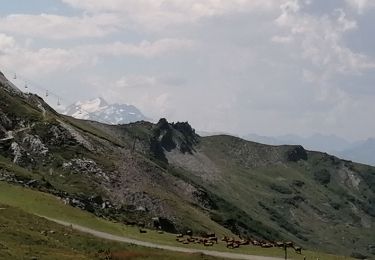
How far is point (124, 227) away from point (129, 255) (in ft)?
85.9

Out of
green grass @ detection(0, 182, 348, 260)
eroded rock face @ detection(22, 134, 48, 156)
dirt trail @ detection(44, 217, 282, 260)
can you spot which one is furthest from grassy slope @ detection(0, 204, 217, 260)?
eroded rock face @ detection(22, 134, 48, 156)

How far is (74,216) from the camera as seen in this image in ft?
278

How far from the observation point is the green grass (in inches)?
3214

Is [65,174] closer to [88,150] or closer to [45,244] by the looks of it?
[88,150]

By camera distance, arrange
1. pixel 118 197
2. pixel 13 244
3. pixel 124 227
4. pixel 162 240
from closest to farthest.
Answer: pixel 13 244 → pixel 162 240 → pixel 124 227 → pixel 118 197

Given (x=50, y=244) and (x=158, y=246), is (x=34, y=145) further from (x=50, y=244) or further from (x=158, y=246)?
(x=50, y=244)

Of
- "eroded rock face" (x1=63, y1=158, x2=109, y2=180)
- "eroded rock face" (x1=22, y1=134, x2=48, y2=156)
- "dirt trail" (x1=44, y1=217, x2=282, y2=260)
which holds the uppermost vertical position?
"eroded rock face" (x1=22, y1=134, x2=48, y2=156)

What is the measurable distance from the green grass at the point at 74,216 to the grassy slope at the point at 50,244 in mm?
9999

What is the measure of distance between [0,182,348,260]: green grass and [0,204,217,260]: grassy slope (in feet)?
32.8

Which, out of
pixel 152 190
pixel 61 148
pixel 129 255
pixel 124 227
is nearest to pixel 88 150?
pixel 61 148

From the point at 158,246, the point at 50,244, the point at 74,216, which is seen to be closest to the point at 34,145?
the point at 74,216

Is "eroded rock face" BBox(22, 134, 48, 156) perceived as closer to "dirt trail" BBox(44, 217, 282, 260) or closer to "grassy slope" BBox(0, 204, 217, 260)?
"dirt trail" BBox(44, 217, 282, 260)

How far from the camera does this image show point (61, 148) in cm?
14462

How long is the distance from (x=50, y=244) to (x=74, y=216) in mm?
24937
